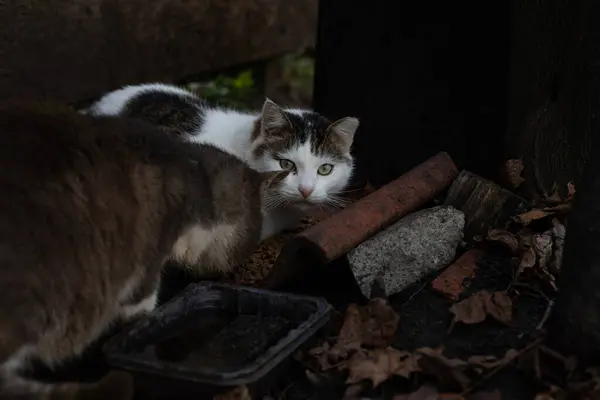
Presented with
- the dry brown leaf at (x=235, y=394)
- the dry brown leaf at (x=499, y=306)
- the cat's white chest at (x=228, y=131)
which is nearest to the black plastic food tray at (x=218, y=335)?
the dry brown leaf at (x=235, y=394)

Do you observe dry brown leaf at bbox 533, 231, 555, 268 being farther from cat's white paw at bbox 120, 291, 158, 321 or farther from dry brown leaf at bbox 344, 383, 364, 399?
cat's white paw at bbox 120, 291, 158, 321

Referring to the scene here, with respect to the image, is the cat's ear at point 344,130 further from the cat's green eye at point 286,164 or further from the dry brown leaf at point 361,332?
the dry brown leaf at point 361,332

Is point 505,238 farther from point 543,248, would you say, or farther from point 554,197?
point 554,197

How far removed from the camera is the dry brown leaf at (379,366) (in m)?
2.64

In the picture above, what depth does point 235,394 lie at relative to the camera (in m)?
2.47

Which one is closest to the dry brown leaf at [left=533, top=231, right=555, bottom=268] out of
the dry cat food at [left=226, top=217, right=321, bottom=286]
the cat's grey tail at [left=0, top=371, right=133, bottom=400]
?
the dry cat food at [left=226, top=217, right=321, bottom=286]

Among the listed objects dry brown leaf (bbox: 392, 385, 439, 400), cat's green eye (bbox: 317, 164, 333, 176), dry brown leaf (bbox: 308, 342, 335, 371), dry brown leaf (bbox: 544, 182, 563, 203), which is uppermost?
dry brown leaf (bbox: 544, 182, 563, 203)

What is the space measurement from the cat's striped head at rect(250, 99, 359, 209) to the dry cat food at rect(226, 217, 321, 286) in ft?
0.45

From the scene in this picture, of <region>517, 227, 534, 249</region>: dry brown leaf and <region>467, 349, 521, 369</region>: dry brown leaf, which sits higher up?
<region>517, 227, 534, 249</region>: dry brown leaf

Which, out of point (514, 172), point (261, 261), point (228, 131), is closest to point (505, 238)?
point (514, 172)

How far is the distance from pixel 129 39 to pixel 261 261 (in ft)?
6.54

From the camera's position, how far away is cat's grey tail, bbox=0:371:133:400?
7.83 feet

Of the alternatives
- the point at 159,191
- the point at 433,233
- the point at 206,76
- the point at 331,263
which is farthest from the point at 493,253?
the point at 206,76

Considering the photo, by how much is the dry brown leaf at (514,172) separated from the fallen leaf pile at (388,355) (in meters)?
0.83
